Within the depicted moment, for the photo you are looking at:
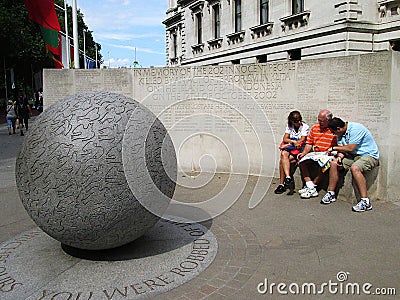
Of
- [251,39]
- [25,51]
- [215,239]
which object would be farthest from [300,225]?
[25,51]

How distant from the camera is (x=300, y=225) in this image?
619 centimetres

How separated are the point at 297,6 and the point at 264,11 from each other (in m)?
3.93

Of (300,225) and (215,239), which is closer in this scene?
(215,239)

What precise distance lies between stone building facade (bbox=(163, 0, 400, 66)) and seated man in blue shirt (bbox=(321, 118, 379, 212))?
15.7 m

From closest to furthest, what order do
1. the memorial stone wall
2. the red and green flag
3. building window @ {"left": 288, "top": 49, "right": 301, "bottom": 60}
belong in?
the memorial stone wall
the red and green flag
building window @ {"left": 288, "top": 49, "right": 301, "bottom": 60}

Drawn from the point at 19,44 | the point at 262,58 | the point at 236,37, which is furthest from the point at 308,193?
the point at 19,44

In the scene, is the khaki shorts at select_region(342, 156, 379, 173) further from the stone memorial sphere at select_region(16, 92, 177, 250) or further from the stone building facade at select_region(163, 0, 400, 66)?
the stone building facade at select_region(163, 0, 400, 66)

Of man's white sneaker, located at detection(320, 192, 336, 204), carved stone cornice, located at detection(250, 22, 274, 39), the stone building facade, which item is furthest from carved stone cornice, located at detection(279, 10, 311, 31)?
man's white sneaker, located at detection(320, 192, 336, 204)

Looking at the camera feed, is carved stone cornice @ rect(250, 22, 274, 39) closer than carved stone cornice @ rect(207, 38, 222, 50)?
Yes

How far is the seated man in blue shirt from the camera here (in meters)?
6.93

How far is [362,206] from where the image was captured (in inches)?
268

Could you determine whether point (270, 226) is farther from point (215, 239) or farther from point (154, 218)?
point (154, 218)

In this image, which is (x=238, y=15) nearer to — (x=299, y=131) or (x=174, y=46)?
(x=174, y=46)

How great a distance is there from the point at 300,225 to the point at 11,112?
1796 cm
